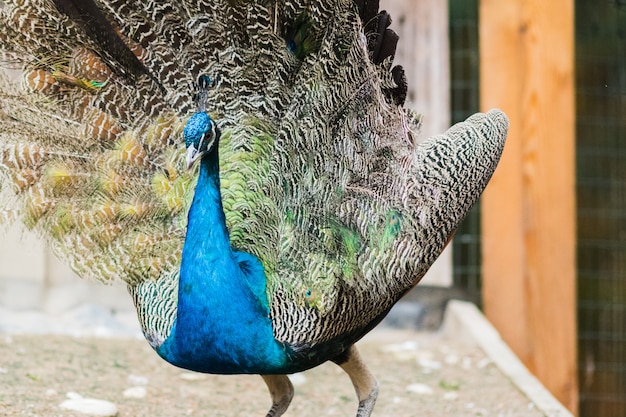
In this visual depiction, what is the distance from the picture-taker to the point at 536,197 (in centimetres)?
601

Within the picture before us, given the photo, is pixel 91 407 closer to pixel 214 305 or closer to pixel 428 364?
pixel 214 305

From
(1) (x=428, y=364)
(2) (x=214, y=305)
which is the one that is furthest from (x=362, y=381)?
(1) (x=428, y=364)

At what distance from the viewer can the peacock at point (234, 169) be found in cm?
343

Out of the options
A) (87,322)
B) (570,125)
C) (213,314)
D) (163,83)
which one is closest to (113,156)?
(163,83)

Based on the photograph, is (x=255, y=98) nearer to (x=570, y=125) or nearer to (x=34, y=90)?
(x=34, y=90)

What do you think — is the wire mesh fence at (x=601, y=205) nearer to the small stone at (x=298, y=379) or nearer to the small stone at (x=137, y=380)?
the small stone at (x=298, y=379)

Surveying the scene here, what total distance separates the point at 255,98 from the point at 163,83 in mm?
379

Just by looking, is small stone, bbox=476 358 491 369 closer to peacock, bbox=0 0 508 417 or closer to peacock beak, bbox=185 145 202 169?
peacock, bbox=0 0 508 417

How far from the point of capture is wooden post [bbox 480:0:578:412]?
5938 millimetres

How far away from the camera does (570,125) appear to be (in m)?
5.96

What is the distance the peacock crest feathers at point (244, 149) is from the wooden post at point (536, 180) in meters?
2.05

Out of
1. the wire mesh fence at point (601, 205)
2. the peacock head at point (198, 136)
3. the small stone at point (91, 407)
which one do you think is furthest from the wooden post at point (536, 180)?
the peacock head at point (198, 136)

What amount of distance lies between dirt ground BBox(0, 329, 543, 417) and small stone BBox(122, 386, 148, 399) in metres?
0.01

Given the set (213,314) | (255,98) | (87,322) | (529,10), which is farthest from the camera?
(87,322)
